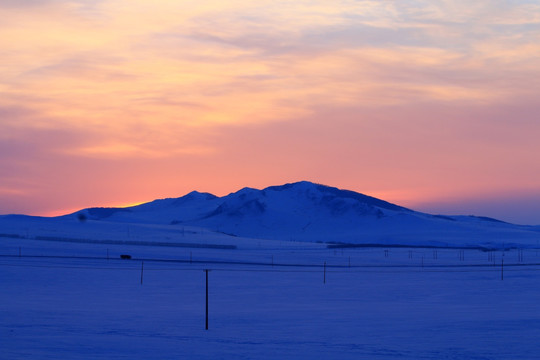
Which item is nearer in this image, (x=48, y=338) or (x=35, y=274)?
(x=48, y=338)

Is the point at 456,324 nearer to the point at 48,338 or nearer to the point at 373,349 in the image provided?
the point at 373,349

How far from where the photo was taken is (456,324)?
24.0m

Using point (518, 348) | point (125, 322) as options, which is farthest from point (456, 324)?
point (125, 322)

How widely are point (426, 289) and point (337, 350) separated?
81.6 ft

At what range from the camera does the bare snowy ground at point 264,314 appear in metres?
18.7

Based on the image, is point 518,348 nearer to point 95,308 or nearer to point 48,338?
point 48,338

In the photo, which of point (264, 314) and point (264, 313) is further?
point (264, 313)

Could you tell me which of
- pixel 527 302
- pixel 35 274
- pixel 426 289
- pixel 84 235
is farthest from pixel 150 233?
pixel 527 302

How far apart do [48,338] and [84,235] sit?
98.2m

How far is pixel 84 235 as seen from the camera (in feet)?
378

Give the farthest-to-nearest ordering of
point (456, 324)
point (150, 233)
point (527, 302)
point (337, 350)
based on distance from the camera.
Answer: point (150, 233)
point (527, 302)
point (456, 324)
point (337, 350)

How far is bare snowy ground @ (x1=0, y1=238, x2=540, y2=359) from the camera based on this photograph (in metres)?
18.7

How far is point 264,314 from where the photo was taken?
28047 mm

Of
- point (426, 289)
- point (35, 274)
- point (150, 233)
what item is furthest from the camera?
point (150, 233)
